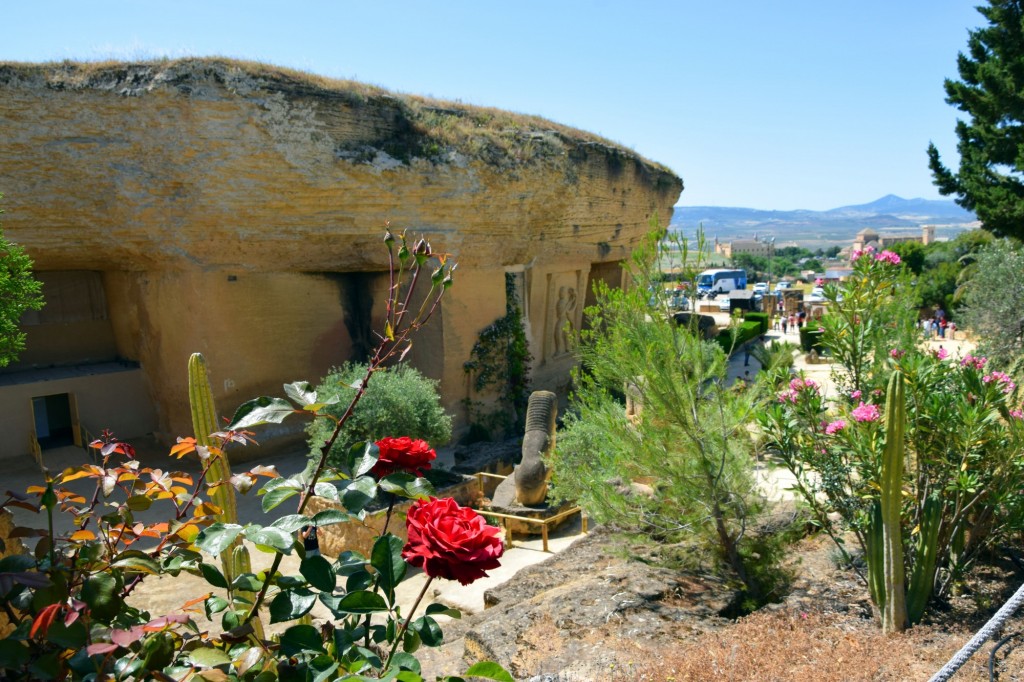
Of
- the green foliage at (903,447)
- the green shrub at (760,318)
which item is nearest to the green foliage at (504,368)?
the green foliage at (903,447)

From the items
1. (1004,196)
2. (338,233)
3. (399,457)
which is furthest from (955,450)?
(1004,196)

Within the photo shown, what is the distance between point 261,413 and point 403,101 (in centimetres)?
1240

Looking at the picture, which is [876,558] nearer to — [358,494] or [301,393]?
[358,494]

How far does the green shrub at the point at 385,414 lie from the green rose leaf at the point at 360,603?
7802 millimetres

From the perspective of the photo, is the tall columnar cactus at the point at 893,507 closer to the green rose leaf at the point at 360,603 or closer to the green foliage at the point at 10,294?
the green rose leaf at the point at 360,603

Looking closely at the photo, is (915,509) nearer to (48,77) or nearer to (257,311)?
(257,311)

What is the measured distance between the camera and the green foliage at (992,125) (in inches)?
604

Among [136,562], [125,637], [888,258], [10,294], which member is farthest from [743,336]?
[125,637]

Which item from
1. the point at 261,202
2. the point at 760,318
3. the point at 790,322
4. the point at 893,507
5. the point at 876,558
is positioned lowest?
the point at 790,322

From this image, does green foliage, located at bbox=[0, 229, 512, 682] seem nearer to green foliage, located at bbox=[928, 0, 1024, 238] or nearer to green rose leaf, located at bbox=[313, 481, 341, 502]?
green rose leaf, located at bbox=[313, 481, 341, 502]

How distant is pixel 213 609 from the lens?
217 centimetres

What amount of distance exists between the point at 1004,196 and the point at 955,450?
44.8 ft

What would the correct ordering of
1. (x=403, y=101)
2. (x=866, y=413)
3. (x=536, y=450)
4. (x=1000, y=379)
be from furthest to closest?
(x=403, y=101) → (x=536, y=450) → (x=1000, y=379) → (x=866, y=413)

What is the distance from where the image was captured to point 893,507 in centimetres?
489
